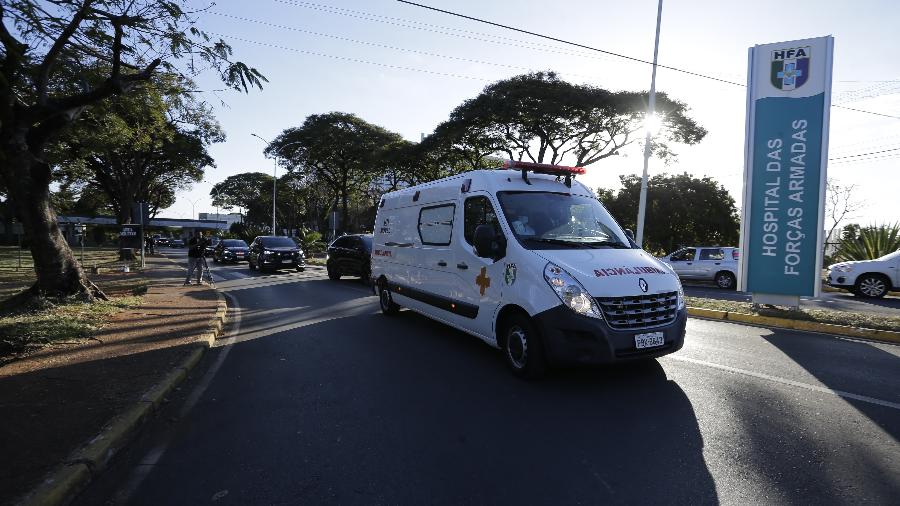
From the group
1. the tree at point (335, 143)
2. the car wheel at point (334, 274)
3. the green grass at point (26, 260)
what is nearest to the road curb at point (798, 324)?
the car wheel at point (334, 274)

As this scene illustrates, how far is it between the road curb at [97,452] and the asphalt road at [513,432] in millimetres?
95

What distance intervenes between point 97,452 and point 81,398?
1364 mm

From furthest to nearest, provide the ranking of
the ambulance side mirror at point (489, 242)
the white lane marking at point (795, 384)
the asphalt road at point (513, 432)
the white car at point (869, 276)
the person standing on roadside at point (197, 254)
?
the person standing on roadside at point (197, 254)
the white car at point (869, 276)
the ambulance side mirror at point (489, 242)
the white lane marking at point (795, 384)
the asphalt road at point (513, 432)

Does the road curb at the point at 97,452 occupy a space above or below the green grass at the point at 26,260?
above

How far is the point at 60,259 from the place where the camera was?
9578 millimetres

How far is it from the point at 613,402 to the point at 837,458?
1626mm

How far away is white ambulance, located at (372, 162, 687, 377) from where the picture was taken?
4.63m

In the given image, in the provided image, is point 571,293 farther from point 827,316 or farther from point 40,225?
point 40,225

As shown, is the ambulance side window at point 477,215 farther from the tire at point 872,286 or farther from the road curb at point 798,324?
the tire at point 872,286

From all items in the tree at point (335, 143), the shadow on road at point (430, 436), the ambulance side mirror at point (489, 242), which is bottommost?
the shadow on road at point (430, 436)

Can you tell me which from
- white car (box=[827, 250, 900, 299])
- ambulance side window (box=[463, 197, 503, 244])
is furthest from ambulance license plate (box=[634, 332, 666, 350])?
white car (box=[827, 250, 900, 299])

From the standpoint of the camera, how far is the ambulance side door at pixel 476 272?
5.62 m

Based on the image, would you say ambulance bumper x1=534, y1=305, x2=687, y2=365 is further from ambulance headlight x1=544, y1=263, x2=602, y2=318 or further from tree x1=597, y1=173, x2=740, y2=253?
tree x1=597, y1=173, x2=740, y2=253

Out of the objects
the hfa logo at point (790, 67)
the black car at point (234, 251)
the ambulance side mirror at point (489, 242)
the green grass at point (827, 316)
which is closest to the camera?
the ambulance side mirror at point (489, 242)
